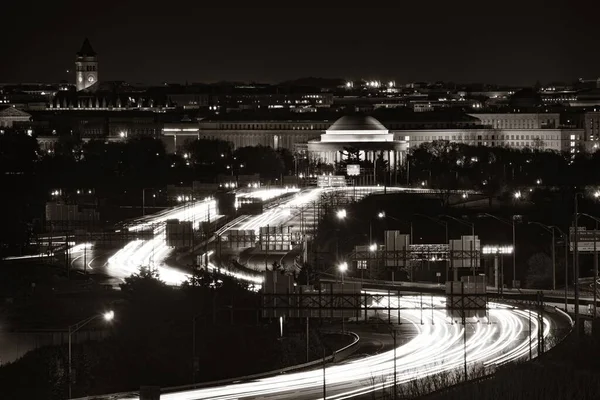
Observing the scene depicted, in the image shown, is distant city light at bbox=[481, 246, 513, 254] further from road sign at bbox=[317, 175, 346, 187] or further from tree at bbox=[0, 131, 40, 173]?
road sign at bbox=[317, 175, 346, 187]

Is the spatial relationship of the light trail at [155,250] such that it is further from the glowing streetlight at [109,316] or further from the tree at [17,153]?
the tree at [17,153]

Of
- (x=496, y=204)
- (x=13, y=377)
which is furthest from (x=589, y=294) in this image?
(x=496, y=204)

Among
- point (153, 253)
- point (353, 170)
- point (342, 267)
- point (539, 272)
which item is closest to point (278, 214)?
point (153, 253)

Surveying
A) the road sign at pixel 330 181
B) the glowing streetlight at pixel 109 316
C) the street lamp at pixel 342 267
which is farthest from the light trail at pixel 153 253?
the road sign at pixel 330 181

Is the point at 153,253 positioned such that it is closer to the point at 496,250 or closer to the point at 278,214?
the point at 496,250

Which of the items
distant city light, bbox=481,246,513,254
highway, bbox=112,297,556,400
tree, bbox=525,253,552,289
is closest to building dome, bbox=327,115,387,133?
tree, bbox=525,253,552,289

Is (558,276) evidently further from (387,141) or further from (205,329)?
(387,141)
